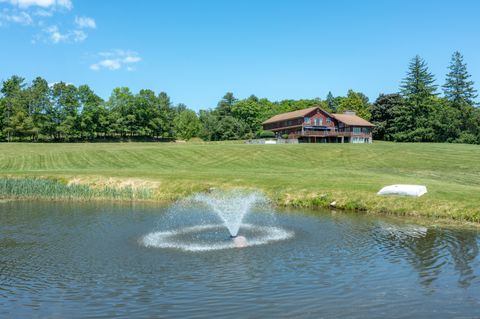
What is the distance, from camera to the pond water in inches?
→ 556

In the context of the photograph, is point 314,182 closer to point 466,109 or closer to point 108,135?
point 466,109

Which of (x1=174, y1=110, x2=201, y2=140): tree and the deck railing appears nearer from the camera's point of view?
the deck railing

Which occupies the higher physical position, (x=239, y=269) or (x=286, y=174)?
(x=286, y=174)

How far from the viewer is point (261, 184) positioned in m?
40.2

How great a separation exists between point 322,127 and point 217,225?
294 feet

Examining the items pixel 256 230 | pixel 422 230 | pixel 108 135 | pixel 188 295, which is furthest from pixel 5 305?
pixel 108 135

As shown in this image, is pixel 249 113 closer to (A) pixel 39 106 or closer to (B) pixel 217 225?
(A) pixel 39 106

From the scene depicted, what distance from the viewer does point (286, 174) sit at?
1885 inches

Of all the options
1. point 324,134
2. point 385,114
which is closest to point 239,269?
point 324,134

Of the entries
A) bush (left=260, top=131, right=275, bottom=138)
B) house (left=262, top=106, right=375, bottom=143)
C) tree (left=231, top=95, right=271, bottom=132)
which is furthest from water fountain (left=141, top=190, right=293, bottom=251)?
tree (left=231, top=95, right=271, bottom=132)

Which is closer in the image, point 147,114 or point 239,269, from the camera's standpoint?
point 239,269

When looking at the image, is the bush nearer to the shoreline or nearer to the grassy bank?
the grassy bank

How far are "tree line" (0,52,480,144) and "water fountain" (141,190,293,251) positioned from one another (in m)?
91.0

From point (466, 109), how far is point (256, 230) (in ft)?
349
